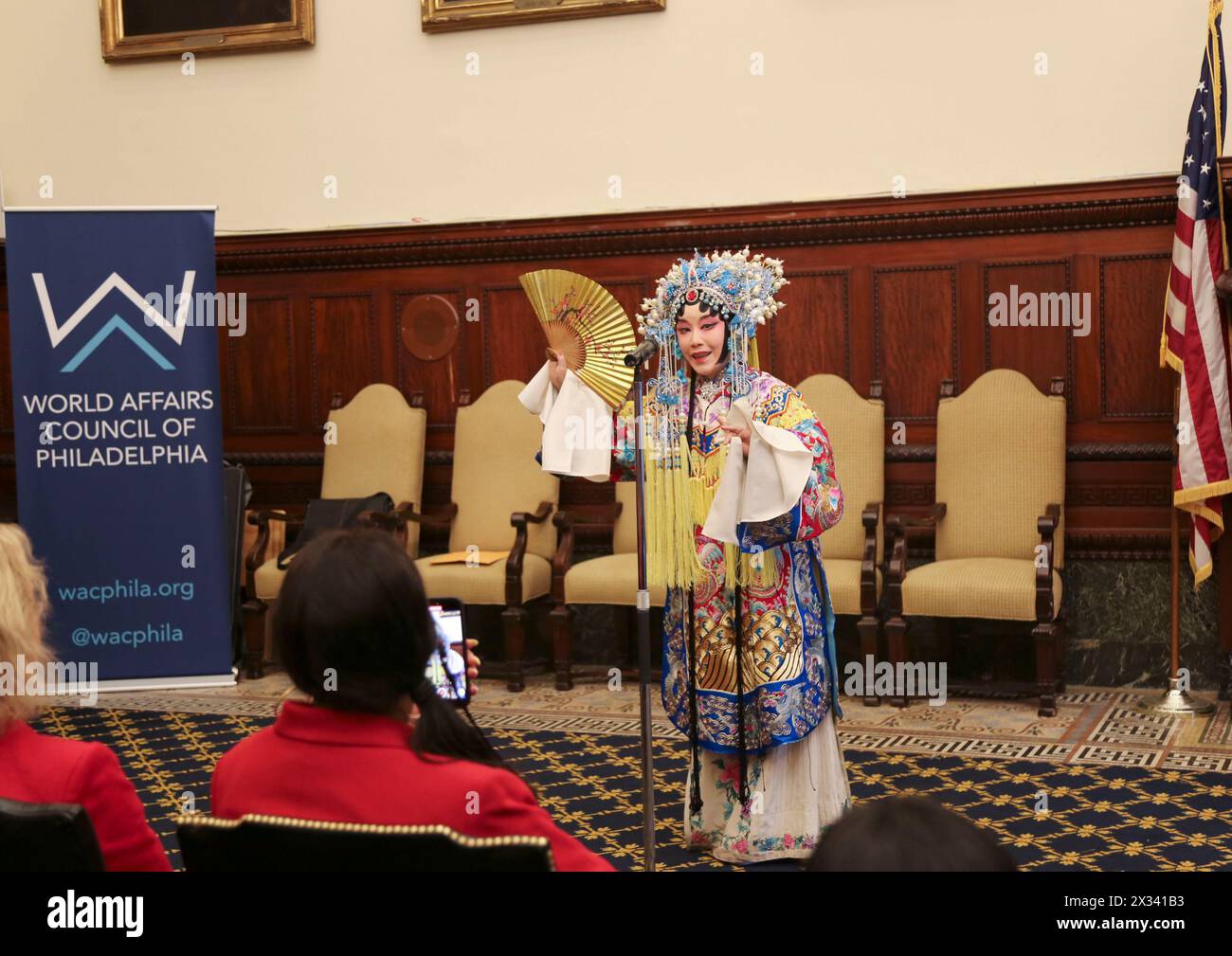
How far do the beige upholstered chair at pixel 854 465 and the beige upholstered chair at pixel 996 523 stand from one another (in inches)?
6.6

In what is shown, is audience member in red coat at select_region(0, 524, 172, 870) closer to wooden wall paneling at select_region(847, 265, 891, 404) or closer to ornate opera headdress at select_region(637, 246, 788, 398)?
ornate opera headdress at select_region(637, 246, 788, 398)

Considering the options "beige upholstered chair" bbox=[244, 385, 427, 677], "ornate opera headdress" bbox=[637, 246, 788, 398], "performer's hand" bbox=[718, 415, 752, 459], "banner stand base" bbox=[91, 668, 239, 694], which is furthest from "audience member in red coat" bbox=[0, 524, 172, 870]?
"beige upholstered chair" bbox=[244, 385, 427, 677]

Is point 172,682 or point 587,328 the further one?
point 172,682

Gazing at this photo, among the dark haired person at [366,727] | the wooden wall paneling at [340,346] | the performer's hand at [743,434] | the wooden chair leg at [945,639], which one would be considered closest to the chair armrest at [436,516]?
the wooden wall paneling at [340,346]

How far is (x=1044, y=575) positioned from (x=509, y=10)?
4.06 meters

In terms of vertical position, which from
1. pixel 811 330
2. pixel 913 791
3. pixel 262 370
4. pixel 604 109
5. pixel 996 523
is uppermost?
pixel 604 109

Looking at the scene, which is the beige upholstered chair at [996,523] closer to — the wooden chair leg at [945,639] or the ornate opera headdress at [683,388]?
the wooden chair leg at [945,639]

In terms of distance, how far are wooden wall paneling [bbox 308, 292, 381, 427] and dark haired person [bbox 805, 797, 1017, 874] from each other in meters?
6.84

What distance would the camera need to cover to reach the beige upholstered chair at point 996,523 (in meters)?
5.93

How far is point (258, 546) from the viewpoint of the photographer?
7305 mm

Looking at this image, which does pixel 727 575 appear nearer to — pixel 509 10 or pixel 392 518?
pixel 392 518

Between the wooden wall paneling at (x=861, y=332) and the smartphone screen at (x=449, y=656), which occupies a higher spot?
the wooden wall paneling at (x=861, y=332)

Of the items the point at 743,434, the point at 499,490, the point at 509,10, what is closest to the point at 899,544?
the point at 499,490

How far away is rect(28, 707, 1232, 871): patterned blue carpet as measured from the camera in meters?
4.11
